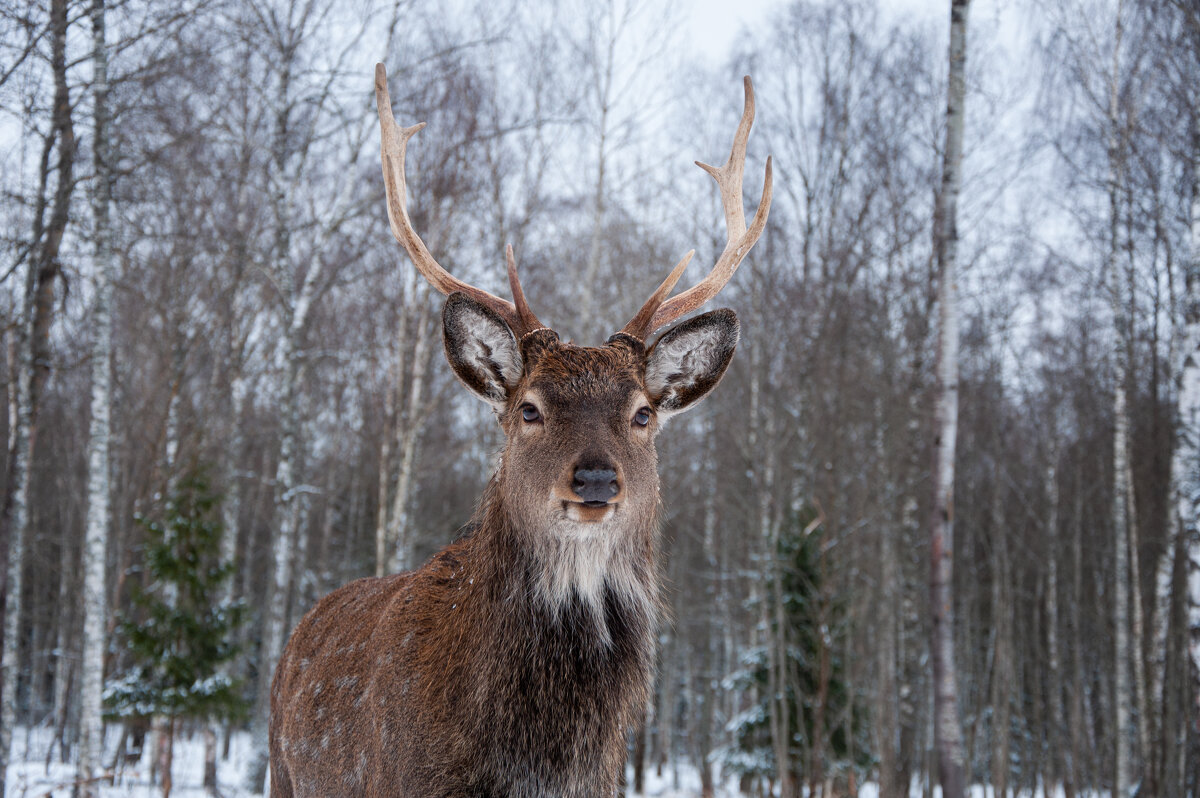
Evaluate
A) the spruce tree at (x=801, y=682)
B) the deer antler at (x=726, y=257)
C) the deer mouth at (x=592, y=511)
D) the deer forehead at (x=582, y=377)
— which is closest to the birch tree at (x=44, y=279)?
the deer antler at (x=726, y=257)

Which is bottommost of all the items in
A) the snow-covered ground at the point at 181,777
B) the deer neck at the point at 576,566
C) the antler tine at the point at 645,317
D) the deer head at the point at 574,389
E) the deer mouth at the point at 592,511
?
the snow-covered ground at the point at 181,777

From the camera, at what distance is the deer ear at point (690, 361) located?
3600 millimetres

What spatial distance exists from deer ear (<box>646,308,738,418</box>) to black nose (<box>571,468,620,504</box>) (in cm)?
86

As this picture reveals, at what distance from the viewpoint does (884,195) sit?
55.6 feet

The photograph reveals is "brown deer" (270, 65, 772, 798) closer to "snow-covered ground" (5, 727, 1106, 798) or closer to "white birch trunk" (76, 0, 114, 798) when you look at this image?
"snow-covered ground" (5, 727, 1106, 798)

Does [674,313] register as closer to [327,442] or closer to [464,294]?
[464,294]

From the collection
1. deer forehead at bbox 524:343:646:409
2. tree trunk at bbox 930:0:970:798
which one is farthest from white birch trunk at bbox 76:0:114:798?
tree trunk at bbox 930:0:970:798

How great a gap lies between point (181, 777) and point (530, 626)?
1876 centimetres

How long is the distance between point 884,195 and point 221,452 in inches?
612

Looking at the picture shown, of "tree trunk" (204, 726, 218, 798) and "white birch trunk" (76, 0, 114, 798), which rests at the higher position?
"white birch trunk" (76, 0, 114, 798)

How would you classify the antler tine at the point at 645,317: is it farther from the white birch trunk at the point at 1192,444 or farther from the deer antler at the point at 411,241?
the white birch trunk at the point at 1192,444

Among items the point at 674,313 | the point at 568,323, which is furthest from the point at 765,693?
the point at 674,313

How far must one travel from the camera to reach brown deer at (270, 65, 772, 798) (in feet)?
9.41

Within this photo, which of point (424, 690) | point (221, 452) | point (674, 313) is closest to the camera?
point (424, 690)
